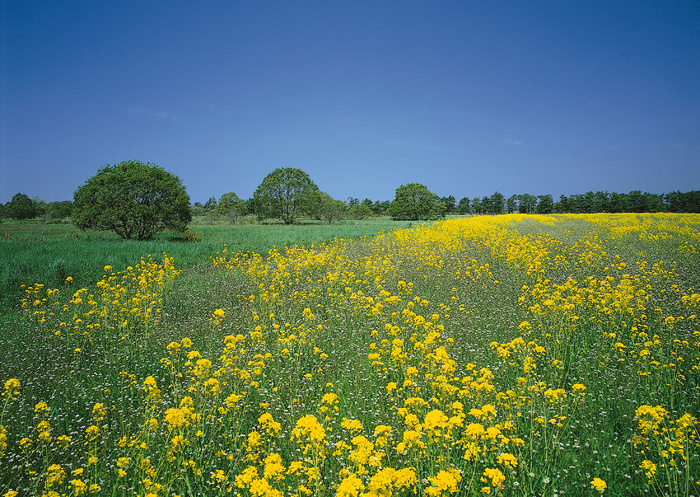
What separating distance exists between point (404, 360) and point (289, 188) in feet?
189

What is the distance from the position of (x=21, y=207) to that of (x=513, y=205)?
14628 cm

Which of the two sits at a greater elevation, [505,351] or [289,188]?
[289,188]

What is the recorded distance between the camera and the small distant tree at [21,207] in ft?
183

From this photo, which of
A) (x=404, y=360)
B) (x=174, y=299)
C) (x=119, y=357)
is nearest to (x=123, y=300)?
(x=174, y=299)

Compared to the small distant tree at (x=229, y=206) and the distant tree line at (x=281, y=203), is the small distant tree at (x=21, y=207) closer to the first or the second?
the distant tree line at (x=281, y=203)

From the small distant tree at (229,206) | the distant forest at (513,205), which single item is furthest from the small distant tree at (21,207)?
the small distant tree at (229,206)

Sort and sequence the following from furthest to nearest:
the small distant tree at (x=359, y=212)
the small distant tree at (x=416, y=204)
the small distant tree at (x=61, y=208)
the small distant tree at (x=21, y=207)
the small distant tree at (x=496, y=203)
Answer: the small distant tree at (x=496, y=203) < the small distant tree at (x=359, y=212) < the small distant tree at (x=416, y=204) < the small distant tree at (x=61, y=208) < the small distant tree at (x=21, y=207)

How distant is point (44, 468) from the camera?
10.4ft

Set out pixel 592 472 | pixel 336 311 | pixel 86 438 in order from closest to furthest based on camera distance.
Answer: pixel 592 472, pixel 86 438, pixel 336 311

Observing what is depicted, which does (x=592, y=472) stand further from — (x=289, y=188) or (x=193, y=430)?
(x=289, y=188)

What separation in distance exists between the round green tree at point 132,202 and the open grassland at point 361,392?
15628 mm

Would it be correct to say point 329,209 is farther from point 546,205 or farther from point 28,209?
point 546,205

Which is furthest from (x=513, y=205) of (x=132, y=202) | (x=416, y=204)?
(x=132, y=202)

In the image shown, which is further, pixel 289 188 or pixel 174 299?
pixel 289 188
